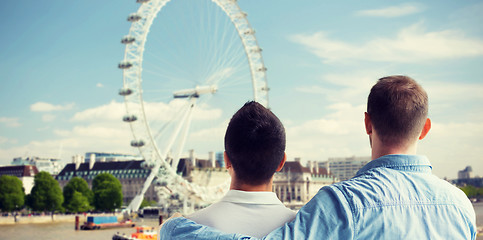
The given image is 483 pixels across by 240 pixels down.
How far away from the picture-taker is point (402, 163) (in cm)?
187

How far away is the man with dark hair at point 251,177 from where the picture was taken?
186 cm

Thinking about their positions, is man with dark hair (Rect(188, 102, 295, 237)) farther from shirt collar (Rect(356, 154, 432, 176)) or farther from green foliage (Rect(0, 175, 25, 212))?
green foliage (Rect(0, 175, 25, 212))

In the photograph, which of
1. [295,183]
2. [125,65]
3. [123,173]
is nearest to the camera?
[125,65]

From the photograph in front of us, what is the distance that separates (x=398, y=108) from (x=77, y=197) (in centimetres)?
5425

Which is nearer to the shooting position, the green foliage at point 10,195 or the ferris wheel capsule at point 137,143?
the ferris wheel capsule at point 137,143

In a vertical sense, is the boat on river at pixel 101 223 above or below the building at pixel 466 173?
below

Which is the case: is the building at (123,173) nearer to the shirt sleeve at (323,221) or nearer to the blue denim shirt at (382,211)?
the blue denim shirt at (382,211)

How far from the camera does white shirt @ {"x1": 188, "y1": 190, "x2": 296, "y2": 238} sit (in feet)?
6.03

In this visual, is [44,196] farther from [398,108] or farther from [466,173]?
[466,173]

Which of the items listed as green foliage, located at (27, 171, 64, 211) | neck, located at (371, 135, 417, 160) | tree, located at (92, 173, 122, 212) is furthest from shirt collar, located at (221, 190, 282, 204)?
tree, located at (92, 173, 122, 212)

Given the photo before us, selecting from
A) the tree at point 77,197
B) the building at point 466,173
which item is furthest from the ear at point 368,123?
the building at point 466,173

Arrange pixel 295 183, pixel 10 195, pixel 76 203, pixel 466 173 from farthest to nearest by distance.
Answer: pixel 466 173 → pixel 295 183 → pixel 76 203 → pixel 10 195

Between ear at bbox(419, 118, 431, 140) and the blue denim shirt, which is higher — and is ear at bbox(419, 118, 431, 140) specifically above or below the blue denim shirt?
above

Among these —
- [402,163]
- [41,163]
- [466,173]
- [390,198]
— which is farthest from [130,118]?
[466,173]
